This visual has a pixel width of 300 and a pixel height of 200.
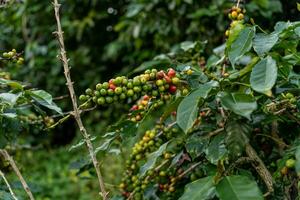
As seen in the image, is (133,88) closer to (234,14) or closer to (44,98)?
(44,98)

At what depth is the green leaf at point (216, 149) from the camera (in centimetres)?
115

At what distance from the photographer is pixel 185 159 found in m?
1.41

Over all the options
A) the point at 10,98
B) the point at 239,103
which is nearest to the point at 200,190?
the point at 239,103

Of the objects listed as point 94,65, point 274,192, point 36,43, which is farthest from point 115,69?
point 274,192

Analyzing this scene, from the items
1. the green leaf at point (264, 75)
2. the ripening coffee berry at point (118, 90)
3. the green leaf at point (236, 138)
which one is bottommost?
the green leaf at point (236, 138)

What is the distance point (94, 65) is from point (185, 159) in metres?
3.12

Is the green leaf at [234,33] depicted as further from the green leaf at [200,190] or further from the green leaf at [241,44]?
the green leaf at [200,190]

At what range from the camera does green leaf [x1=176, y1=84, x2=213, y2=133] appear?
1.03 m

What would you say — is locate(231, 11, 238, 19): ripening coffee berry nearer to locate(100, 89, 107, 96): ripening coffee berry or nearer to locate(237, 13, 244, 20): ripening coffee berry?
locate(237, 13, 244, 20): ripening coffee berry


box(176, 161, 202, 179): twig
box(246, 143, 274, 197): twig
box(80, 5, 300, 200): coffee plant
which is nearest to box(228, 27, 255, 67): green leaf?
box(80, 5, 300, 200): coffee plant

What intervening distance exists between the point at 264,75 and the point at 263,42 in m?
0.11

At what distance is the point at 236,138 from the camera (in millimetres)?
1127

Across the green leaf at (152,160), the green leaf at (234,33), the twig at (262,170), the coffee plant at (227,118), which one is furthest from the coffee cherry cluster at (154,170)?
the green leaf at (234,33)

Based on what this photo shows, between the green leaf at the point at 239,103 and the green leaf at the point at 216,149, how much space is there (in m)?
0.15
